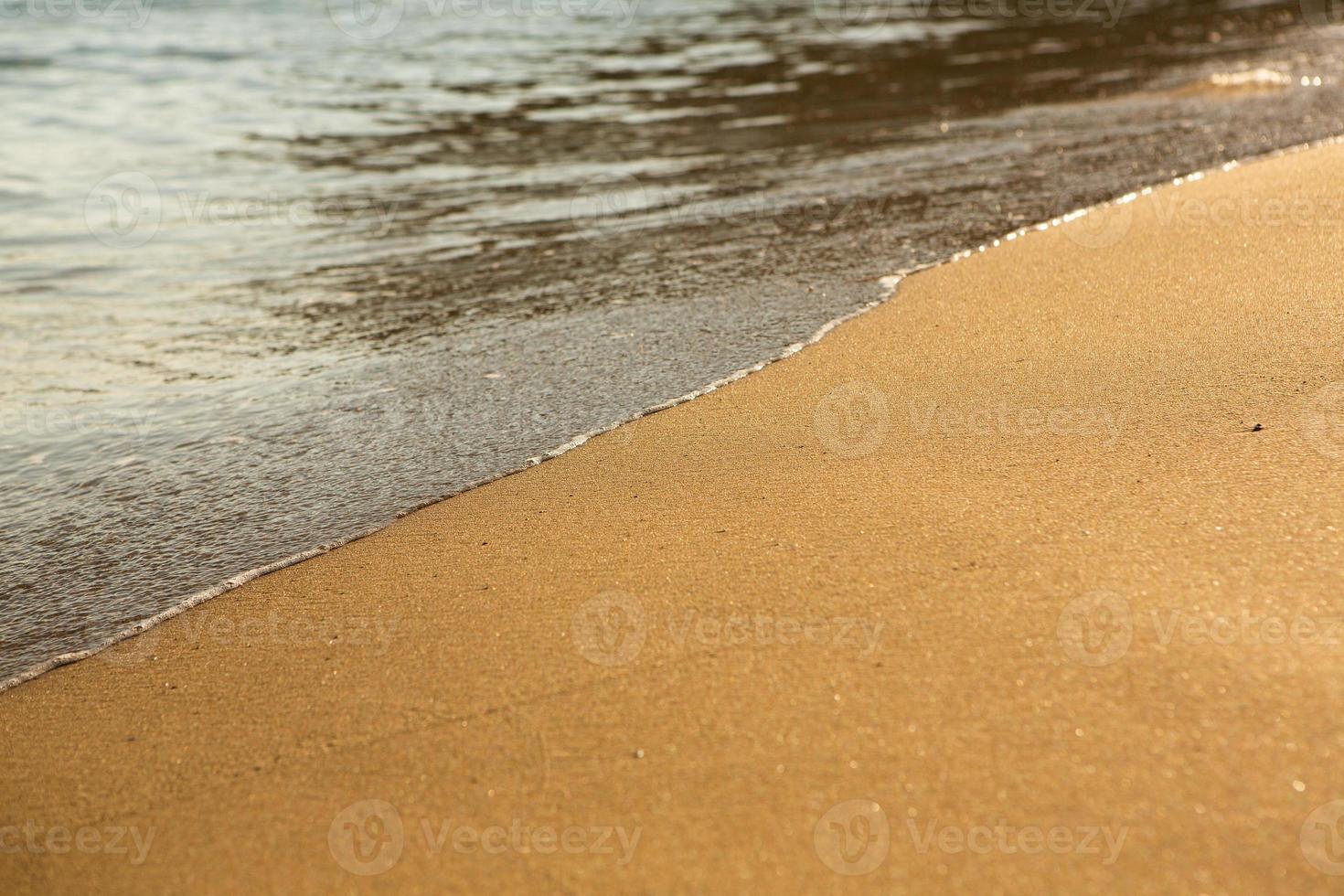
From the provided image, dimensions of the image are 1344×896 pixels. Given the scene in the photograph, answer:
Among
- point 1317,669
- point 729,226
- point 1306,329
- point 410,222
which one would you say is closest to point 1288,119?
point 729,226

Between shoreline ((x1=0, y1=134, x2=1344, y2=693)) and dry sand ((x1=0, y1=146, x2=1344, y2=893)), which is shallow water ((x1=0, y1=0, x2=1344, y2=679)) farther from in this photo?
dry sand ((x1=0, y1=146, x2=1344, y2=893))

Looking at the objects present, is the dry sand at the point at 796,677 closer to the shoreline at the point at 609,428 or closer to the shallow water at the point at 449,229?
the shoreline at the point at 609,428

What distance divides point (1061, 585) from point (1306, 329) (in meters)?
1.59

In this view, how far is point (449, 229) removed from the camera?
6086 mm

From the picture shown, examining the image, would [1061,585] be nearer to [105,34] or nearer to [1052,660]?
[1052,660]

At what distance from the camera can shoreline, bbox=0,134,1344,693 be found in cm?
262

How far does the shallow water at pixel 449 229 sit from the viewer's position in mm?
3352

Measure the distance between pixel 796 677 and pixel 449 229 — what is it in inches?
178

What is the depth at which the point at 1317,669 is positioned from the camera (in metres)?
1.94

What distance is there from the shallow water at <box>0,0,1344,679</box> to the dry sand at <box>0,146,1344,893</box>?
48 centimetres

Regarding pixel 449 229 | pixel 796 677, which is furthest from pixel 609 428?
pixel 449 229

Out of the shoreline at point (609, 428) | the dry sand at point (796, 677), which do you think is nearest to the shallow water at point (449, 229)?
the shoreline at point (609, 428)

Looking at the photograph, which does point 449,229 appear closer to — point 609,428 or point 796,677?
point 609,428

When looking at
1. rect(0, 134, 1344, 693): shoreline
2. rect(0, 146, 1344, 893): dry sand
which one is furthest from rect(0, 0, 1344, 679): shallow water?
rect(0, 146, 1344, 893): dry sand
